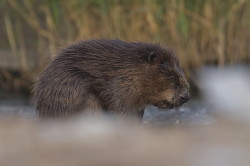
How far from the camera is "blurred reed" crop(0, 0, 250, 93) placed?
7.04 meters

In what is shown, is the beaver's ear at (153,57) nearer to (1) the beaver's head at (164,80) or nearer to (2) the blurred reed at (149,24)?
(1) the beaver's head at (164,80)

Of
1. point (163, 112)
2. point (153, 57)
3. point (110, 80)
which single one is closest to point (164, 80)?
point (153, 57)

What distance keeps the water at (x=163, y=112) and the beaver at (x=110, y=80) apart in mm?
179

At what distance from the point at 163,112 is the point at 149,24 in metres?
1.78

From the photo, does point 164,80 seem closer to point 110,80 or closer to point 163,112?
point 110,80

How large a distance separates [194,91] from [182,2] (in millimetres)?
1019

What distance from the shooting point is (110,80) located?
13.1 ft

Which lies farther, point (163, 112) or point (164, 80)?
point (163, 112)

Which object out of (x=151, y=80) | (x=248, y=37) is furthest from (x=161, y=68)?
(x=248, y=37)

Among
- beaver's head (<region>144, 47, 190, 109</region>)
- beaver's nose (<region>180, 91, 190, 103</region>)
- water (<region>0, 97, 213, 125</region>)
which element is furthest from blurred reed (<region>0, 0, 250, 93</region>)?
beaver's nose (<region>180, 91, 190, 103</region>)

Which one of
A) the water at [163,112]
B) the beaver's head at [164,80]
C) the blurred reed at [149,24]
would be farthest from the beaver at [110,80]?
the blurred reed at [149,24]

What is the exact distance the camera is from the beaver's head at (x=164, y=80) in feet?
13.3

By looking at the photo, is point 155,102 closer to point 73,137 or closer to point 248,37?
point 73,137

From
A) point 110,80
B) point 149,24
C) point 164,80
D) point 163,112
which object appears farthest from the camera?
point 149,24
